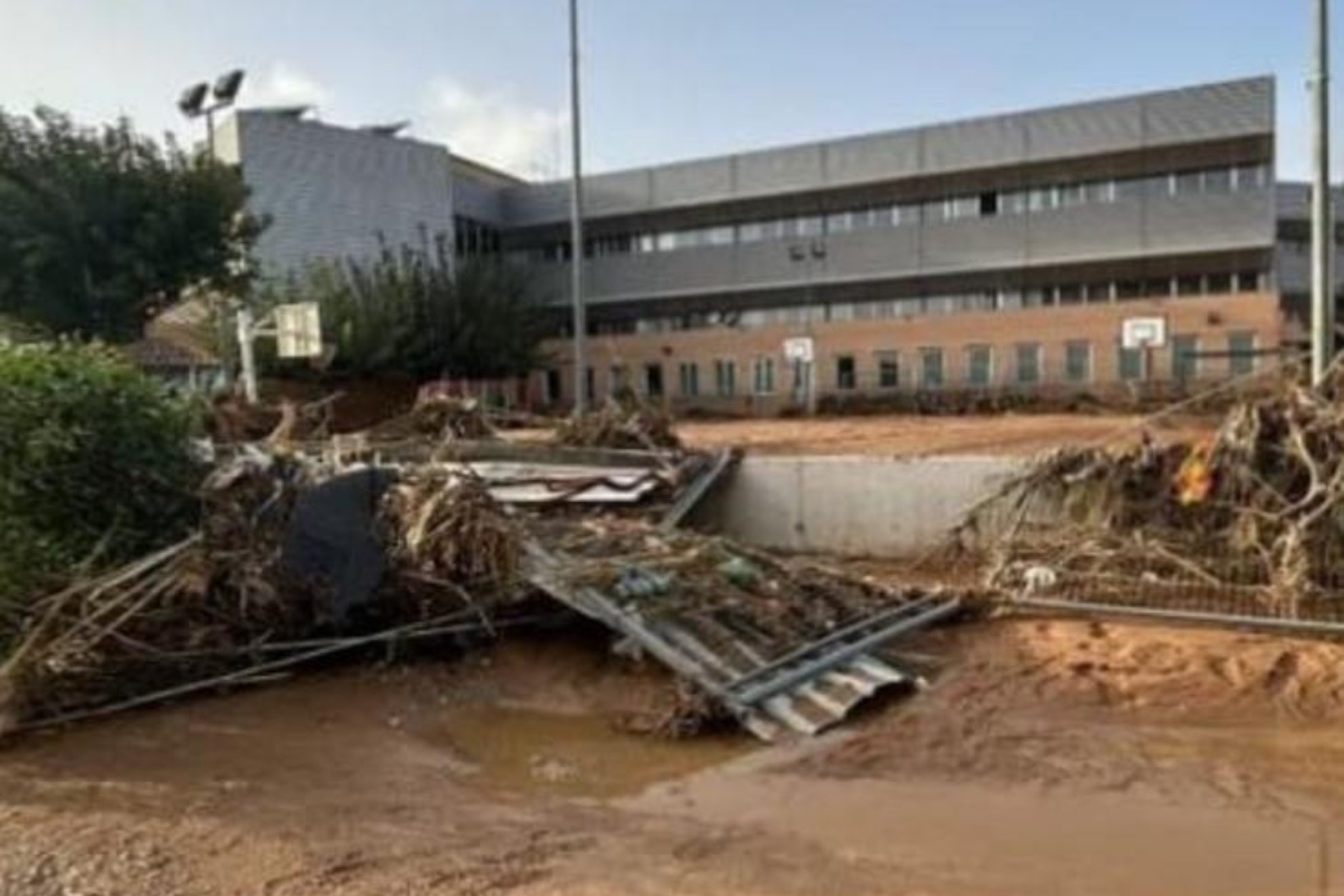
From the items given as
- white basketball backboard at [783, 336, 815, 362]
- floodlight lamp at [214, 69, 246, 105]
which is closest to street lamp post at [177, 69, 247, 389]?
floodlight lamp at [214, 69, 246, 105]

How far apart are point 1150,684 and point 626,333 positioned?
46.4 meters

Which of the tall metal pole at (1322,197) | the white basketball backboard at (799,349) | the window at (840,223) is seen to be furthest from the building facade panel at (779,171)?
the tall metal pole at (1322,197)

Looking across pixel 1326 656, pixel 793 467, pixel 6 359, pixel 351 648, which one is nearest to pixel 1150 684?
pixel 1326 656

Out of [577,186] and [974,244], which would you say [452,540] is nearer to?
[577,186]

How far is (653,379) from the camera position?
54.1 metres

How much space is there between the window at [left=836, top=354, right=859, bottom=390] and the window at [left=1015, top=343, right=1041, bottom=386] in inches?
232

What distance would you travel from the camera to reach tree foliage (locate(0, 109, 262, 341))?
2753 cm

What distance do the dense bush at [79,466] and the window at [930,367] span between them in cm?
3922

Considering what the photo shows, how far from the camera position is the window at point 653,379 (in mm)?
53562

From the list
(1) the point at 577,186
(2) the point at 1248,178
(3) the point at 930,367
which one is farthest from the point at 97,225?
(2) the point at 1248,178

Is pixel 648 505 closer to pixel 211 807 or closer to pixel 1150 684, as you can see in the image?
pixel 1150 684

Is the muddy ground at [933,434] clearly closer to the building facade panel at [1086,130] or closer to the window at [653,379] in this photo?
the building facade panel at [1086,130]

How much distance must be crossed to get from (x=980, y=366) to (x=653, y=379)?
13366 millimetres

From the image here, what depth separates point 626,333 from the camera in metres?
55.2
